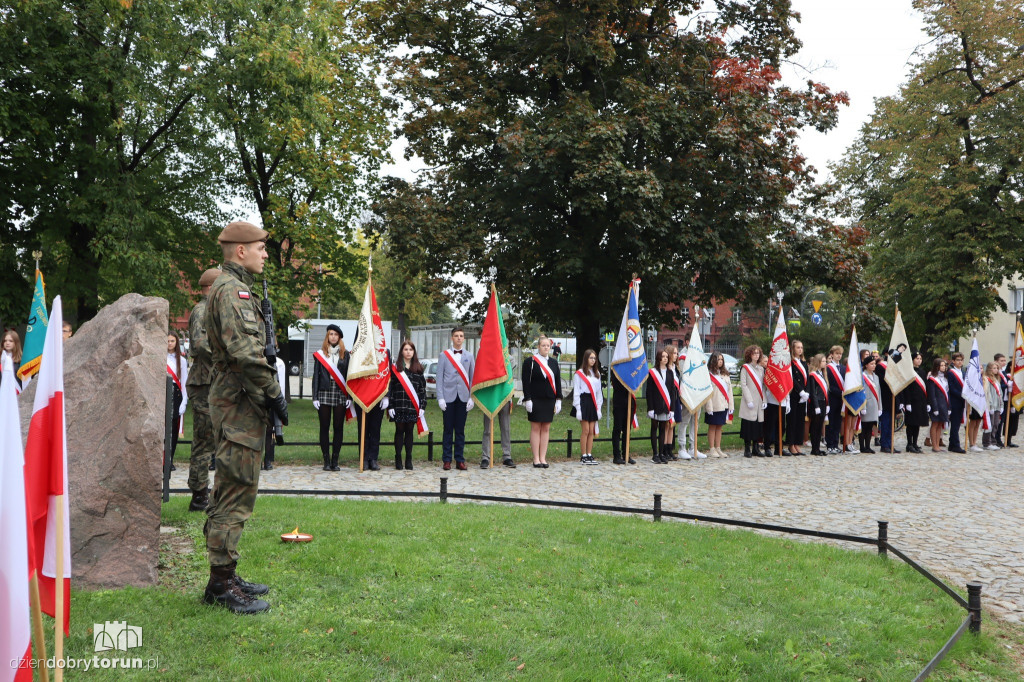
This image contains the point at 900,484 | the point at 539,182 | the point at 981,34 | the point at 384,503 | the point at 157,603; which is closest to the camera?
the point at 157,603

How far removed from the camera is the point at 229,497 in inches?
195

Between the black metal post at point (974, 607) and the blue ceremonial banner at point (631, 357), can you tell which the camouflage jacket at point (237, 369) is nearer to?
the black metal post at point (974, 607)

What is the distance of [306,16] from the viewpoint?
2203 centimetres

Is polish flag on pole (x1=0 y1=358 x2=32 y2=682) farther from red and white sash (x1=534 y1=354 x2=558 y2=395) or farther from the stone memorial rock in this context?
red and white sash (x1=534 y1=354 x2=558 y2=395)

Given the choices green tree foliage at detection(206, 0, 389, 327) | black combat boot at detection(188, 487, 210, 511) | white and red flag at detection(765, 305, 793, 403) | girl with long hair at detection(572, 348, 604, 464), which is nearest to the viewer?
black combat boot at detection(188, 487, 210, 511)

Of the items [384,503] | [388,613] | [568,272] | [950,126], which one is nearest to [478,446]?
[568,272]

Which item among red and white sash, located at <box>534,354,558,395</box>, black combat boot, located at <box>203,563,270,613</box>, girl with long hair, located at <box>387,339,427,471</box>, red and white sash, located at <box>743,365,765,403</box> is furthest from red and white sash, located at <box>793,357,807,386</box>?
black combat boot, located at <box>203,563,270,613</box>

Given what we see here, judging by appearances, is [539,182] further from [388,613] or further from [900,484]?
[388,613]

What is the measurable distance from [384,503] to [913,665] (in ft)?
18.8

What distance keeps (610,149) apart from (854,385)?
7591mm

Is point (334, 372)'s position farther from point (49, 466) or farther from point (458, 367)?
point (49, 466)

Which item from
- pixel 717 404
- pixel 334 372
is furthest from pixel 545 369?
pixel 717 404

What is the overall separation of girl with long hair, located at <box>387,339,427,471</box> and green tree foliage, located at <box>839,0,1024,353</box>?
22054 mm

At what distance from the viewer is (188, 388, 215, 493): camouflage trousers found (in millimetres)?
7703
